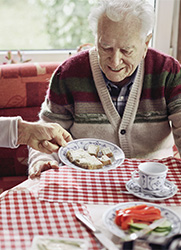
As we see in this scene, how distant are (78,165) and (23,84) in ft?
3.47

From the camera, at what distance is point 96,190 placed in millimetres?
1370

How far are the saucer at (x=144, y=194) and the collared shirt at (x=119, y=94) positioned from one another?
61 cm

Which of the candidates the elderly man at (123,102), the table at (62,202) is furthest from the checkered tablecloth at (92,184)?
the elderly man at (123,102)

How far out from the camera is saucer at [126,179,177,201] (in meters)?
1.30

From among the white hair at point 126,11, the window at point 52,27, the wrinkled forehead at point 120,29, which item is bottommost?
the window at point 52,27

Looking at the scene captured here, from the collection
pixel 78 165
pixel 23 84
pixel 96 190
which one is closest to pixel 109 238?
pixel 96 190

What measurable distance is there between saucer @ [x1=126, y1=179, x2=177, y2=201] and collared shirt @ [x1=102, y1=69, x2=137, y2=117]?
608 mm

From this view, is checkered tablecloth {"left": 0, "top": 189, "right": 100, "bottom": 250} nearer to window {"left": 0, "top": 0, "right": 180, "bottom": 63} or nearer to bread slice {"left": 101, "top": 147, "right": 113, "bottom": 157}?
bread slice {"left": 101, "top": 147, "right": 113, "bottom": 157}

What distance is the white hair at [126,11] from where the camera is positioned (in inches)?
66.2

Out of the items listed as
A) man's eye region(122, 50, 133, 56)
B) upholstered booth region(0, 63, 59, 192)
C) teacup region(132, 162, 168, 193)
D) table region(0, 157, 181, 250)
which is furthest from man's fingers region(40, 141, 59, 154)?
upholstered booth region(0, 63, 59, 192)

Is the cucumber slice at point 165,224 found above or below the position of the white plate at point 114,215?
above

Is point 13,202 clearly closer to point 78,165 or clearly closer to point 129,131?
A: point 78,165

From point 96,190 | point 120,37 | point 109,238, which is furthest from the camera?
point 120,37

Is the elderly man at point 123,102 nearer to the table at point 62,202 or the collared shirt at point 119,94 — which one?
the collared shirt at point 119,94
